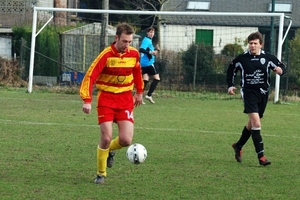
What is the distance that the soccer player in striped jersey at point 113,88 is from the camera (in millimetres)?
7648

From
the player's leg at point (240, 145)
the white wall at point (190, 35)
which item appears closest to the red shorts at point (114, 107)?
the player's leg at point (240, 145)

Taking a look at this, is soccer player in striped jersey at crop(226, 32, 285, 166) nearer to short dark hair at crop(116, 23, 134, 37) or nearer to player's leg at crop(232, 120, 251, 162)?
player's leg at crop(232, 120, 251, 162)

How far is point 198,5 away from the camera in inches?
1825

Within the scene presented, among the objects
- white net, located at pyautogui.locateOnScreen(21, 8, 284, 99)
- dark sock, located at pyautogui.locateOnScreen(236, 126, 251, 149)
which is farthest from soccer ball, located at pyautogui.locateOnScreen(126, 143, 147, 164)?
white net, located at pyautogui.locateOnScreen(21, 8, 284, 99)

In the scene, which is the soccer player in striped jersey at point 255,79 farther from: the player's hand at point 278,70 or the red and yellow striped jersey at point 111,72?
the red and yellow striped jersey at point 111,72

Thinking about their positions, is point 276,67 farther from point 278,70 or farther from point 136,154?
point 136,154

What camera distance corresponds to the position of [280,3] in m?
44.5

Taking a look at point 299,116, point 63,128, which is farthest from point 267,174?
point 299,116

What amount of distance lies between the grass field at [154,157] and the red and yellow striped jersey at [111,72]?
1.00m

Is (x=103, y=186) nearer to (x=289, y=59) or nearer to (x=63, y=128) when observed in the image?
(x=63, y=128)

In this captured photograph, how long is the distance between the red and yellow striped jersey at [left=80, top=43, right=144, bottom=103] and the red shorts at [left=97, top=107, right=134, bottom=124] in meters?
0.21

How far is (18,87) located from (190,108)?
761 centimetres

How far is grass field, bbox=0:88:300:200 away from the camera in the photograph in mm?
7289

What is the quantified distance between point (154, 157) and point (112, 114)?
185cm
